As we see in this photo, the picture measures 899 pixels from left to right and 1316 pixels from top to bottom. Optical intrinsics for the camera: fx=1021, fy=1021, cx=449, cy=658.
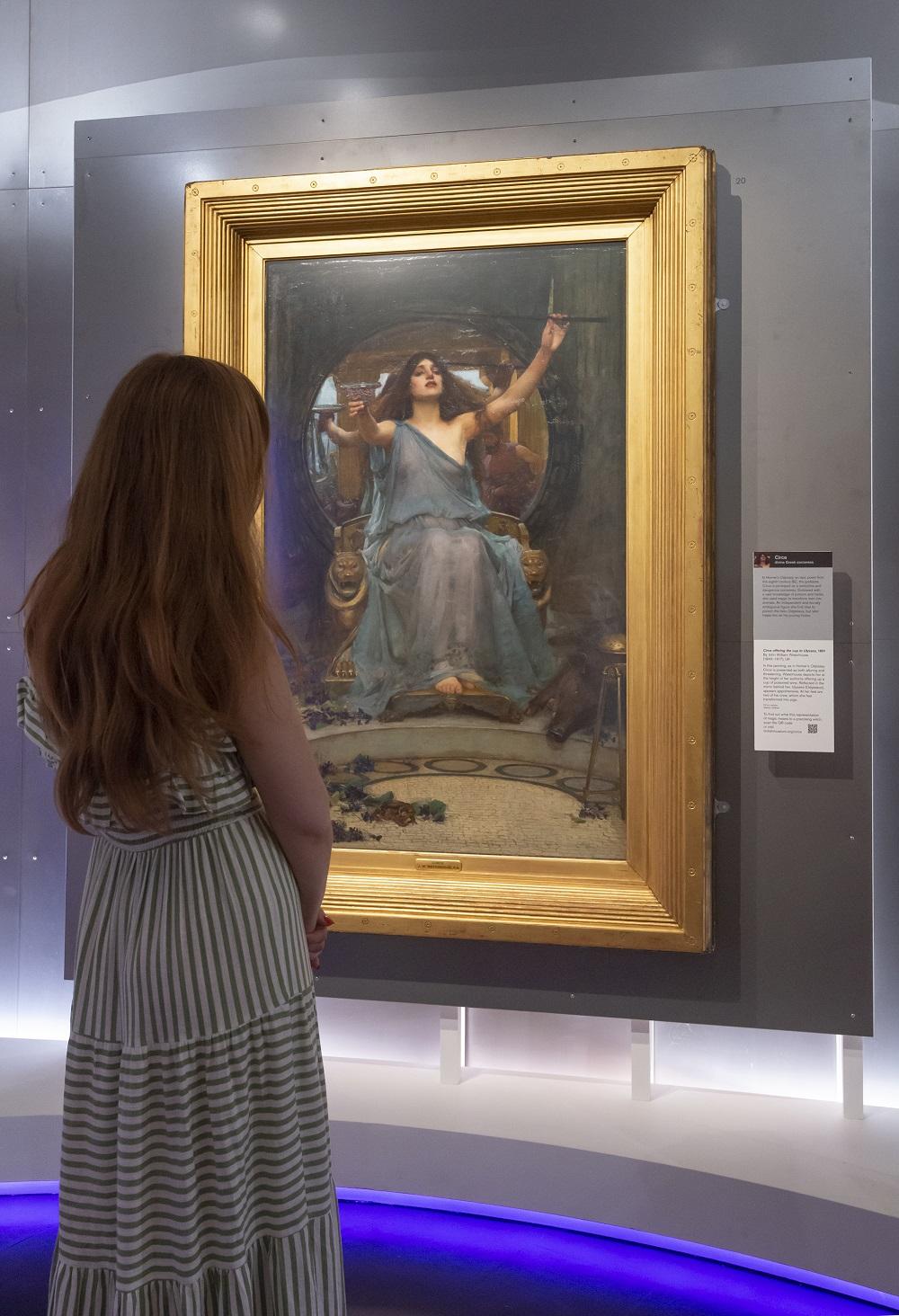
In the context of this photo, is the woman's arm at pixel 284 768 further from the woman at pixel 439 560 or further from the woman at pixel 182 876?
the woman at pixel 439 560

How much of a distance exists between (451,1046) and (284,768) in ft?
7.29

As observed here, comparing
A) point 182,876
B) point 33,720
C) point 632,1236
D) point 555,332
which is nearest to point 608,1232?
point 632,1236

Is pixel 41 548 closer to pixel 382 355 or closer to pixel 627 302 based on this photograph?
pixel 382 355

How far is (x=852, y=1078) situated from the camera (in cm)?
340

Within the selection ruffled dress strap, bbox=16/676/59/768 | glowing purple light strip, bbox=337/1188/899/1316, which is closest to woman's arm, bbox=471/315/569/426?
ruffled dress strap, bbox=16/676/59/768

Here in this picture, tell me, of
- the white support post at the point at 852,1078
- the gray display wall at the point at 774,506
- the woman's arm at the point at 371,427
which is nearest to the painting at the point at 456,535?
the woman's arm at the point at 371,427

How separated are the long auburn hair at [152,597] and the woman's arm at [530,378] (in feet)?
6.11

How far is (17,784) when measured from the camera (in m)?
4.15

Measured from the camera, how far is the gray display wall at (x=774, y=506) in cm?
338

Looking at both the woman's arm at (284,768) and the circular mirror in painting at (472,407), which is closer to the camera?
the woman's arm at (284,768)

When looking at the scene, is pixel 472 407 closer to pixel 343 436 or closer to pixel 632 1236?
pixel 343 436

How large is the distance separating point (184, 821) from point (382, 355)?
2.34 meters

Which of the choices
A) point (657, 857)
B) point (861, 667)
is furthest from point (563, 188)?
point (657, 857)

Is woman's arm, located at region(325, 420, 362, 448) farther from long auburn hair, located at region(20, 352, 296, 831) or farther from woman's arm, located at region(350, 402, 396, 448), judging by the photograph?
long auburn hair, located at region(20, 352, 296, 831)
